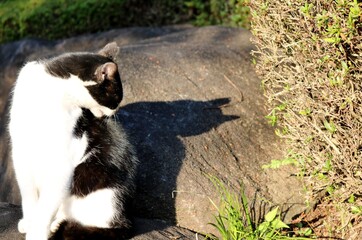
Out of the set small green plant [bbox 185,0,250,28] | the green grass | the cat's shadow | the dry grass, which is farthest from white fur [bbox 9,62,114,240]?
the green grass

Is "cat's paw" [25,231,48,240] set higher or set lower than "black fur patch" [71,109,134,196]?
lower

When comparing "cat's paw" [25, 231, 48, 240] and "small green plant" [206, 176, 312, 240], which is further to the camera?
"small green plant" [206, 176, 312, 240]

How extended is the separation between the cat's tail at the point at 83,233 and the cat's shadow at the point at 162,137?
0.89 ft

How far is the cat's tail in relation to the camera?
172 inches

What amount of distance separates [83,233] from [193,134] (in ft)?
4.90

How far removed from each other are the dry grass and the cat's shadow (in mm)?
759

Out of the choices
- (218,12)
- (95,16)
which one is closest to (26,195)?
(95,16)

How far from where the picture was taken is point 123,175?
4.64 m

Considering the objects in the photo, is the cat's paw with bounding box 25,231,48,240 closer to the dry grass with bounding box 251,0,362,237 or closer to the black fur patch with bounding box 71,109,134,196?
the black fur patch with bounding box 71,109,134,196

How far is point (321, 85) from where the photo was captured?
4.52 metres

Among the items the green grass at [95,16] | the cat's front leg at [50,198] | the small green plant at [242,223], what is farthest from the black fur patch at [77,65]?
the green grass at [95,16]

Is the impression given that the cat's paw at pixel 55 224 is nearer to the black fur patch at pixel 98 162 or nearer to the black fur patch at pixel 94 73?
the black fur patch at pixel 98 162

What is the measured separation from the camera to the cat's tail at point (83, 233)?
4359 millimetres

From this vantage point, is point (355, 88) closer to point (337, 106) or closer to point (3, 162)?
point (337, 106)
